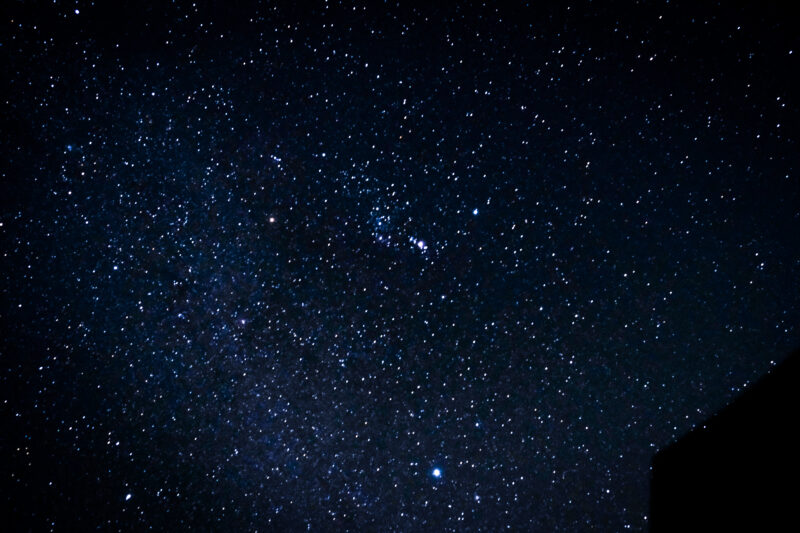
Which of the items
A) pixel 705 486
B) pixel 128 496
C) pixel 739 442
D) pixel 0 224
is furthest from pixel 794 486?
pixel 128 496

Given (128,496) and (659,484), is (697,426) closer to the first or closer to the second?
(659,484)

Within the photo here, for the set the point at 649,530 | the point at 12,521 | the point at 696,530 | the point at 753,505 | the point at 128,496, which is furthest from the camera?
the point at 12,521

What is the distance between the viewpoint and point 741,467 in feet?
5.07

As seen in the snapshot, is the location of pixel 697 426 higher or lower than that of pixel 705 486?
higher

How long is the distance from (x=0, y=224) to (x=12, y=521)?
5.07 metres

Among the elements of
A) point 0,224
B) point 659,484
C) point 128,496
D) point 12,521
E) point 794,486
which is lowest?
point 794,486

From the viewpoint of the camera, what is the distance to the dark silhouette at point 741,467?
1.38 m

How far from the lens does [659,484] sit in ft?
6.29

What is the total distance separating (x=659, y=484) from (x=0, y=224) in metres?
5.30

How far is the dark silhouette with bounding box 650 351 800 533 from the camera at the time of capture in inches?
54.4

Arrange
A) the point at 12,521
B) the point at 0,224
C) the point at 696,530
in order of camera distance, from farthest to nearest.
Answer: the point at 12,521
the point at 0,224
the point at 696,530

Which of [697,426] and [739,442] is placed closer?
[739,442]

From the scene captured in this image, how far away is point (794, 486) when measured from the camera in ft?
4.36

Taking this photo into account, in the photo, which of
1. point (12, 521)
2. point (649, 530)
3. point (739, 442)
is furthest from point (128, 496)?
point (739, 442)
